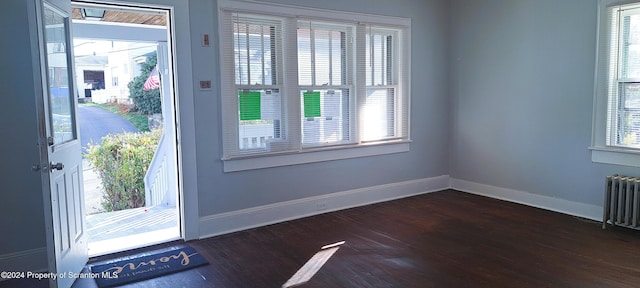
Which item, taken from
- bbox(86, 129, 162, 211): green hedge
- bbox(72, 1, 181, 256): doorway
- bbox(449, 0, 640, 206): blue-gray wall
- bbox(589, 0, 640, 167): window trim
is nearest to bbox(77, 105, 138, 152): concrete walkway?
bbox(72, 1, 181, 256): doorway

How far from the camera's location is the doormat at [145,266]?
10.7 ft

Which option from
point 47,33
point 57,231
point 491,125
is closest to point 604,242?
point 491,125

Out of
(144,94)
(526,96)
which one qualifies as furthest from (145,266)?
(144,94)

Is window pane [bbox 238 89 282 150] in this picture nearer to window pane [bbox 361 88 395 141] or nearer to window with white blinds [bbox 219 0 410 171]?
window with white blinds [bbox 219 0 410 171]

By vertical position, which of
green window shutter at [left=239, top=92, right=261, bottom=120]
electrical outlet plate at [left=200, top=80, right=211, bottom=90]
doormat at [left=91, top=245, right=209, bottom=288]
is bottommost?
doormat at [left=91, top=245, right=209, bottom=288]

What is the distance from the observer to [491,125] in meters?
5.57

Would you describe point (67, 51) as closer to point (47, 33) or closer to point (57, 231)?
point (47, 33)

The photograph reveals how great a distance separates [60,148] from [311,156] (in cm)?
252

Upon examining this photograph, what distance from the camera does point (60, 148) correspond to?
2934mm

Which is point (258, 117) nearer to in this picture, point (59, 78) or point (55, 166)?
point (59, 78)

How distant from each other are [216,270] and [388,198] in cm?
272

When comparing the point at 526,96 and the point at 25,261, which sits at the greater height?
the point at 526,96

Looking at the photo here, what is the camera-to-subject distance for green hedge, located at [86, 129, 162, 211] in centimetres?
679

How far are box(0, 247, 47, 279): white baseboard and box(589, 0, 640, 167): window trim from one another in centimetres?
523
